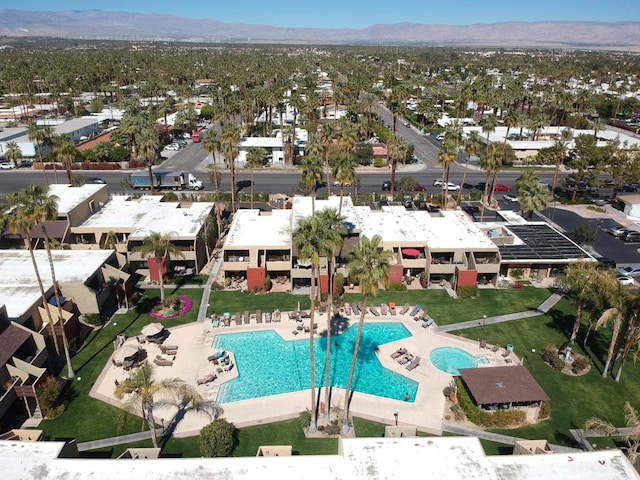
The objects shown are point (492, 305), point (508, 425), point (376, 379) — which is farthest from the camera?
point (492, 305)

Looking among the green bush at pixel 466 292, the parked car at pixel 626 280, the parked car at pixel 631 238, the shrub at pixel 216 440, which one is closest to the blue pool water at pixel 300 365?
the shrub at pixel 216 440

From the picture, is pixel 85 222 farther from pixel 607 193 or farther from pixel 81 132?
pixel 607 193

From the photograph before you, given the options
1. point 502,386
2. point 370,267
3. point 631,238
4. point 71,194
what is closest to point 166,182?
point 71,194

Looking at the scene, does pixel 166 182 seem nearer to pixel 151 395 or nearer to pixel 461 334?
pixel 461 334

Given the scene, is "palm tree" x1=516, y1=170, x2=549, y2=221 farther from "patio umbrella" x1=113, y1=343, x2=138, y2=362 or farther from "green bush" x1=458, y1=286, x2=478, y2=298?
"patio umbrella" x1=113, y1=343, x2=138, y2=362

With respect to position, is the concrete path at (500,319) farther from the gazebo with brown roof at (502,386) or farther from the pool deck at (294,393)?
the gazebo with brown roof at (502,386)

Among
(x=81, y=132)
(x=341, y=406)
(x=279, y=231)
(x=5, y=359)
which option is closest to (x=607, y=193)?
(x=279, y=231)
